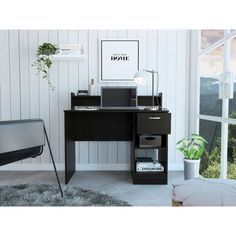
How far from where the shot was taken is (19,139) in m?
2.27

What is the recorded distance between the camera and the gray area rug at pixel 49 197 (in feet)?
7.50

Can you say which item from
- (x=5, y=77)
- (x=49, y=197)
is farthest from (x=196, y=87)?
(x=5, y=77)

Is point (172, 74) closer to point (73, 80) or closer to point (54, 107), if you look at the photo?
point (73, 80)

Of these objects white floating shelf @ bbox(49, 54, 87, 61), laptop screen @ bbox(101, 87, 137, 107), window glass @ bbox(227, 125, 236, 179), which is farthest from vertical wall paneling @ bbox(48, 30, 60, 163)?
window glass @ bbox(227, 125, 236, 179)

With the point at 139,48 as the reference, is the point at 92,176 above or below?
below

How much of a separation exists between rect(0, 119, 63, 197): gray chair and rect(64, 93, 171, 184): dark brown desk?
55cm

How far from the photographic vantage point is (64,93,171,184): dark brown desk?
2902 millimetres

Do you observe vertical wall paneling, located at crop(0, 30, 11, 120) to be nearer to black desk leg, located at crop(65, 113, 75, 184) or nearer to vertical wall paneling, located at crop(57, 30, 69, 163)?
vertical wall paneling, located at crop(57, 30, 69, 163)

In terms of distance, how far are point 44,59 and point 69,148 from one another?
126 centimetres
